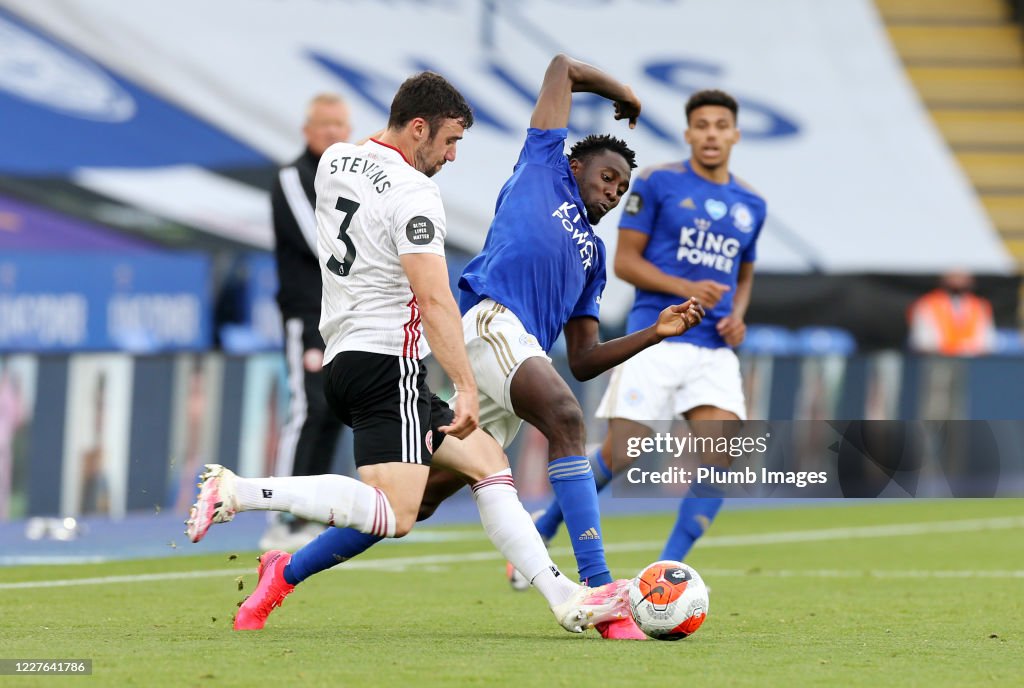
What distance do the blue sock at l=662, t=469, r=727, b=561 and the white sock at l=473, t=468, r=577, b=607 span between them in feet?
6.39

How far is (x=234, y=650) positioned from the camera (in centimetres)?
496

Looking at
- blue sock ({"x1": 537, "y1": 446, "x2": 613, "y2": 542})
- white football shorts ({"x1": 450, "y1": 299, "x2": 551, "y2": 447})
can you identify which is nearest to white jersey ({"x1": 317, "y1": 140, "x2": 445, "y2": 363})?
white football shorts ({"x1": 450, "y1": 299, "x2": 551, "y2": 447})

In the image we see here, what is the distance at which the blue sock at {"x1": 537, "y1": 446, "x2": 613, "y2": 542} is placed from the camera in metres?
7.62

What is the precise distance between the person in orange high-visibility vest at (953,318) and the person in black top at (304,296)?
9.00 metres

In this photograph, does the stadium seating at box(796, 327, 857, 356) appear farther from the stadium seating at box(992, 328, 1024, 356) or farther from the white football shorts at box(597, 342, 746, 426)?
the white football shorts at box(597, 342, 746, 426)

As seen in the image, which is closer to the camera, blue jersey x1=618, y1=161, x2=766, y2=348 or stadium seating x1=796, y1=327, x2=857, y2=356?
blue jersey x1=618, y1=161, x2=766, y2=348

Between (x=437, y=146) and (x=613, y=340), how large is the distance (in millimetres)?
943

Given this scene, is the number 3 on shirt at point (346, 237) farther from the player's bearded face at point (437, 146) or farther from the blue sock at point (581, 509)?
the blue sock at point (581, 509)

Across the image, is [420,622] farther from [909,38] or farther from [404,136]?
[909,38]

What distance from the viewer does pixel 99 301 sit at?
13.8 metres

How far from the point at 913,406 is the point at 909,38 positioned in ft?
36.7

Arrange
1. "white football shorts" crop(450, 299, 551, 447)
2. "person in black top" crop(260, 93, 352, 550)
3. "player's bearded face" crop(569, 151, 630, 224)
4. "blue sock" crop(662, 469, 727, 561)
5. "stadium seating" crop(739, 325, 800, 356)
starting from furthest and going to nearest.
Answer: "stadium seating" crop(739, 325, 800, 356) < "person in black top" crop(260, 93, 352, 550) < "blue sock" crop(662, 469, 727, 561) < "player's bearded face" crop(569, 151, 630, 224) < "white football shorts" crop(450, 299, 551, 447)

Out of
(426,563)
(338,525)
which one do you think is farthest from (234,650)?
(426,563)

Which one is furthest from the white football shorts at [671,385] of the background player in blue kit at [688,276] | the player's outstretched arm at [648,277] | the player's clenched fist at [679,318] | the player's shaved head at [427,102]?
the player's shaved head at [427,102]
